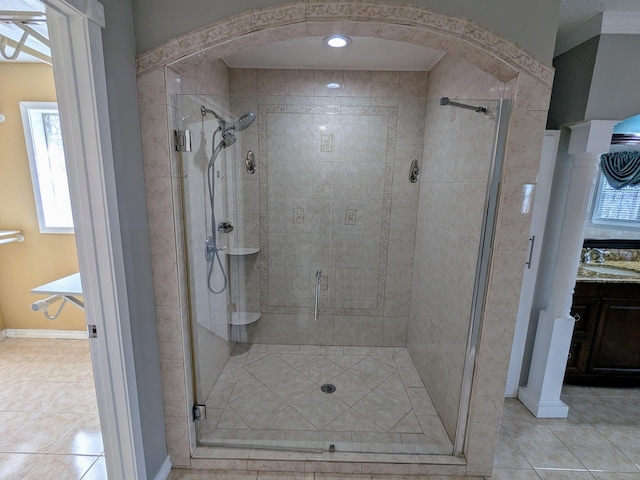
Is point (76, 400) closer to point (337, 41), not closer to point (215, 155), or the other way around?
point (215, 155)

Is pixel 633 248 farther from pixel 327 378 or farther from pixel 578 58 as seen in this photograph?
pixel 327 378

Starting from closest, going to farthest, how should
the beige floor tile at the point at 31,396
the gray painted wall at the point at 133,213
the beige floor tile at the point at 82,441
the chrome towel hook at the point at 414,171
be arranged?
the gray painted wall at the point at 133,213, the beige floor tile at the point at 82,441, the beige floor tile at the point at 31,396, the chrome towel hook at the point at 414,171

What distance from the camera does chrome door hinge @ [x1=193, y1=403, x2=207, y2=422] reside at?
1.67 m

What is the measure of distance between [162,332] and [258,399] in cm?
98

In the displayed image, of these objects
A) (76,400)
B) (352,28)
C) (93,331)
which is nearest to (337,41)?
(352,28)

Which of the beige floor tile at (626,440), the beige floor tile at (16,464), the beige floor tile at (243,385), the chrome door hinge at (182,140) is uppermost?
the chrome door hinge at (182,140)

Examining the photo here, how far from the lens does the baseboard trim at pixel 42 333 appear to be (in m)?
2.86

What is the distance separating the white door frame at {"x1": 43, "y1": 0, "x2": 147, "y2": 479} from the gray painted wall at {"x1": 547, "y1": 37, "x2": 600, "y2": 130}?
2529 millimetres

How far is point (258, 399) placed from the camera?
6.89 ft

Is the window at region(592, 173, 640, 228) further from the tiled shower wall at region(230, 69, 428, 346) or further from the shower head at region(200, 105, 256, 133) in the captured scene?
the shower head at region(200, 105, 256, 133)

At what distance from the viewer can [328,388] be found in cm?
219

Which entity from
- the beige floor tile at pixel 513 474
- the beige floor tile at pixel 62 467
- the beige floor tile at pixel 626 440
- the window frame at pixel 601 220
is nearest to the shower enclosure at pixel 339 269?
the beige floor tile at pixel 513 474

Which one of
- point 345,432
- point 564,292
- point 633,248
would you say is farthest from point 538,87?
point 633,248

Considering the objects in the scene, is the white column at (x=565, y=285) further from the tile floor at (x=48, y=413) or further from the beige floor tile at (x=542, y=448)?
the tile floor at (x=48, y=413)
